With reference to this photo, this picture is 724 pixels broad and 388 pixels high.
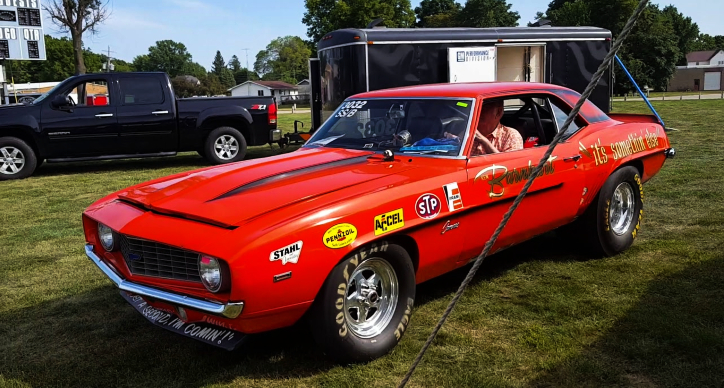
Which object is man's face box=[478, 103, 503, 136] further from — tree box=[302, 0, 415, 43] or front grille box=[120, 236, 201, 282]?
tree box=[302, 0, 415, 43]

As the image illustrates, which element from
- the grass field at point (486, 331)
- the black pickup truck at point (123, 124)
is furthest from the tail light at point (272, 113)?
the grass field at point (486, 331)

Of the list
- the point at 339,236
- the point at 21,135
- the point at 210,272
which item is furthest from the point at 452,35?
the point at 210,272

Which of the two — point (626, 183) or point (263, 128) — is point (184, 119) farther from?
point (626, 183)

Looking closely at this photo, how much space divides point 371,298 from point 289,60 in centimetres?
12253

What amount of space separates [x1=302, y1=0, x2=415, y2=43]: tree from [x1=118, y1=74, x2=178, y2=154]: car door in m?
44.4

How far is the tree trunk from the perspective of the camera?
91.1 feet

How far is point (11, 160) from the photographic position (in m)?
10.6

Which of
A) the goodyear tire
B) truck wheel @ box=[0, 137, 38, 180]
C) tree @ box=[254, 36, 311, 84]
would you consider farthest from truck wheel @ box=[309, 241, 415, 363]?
tree @ box=[254, 36, 311, 84]

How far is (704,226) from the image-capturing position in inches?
227

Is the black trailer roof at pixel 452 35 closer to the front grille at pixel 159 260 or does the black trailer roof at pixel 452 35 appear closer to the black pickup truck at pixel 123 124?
the black pickup truck at pixel 123 124

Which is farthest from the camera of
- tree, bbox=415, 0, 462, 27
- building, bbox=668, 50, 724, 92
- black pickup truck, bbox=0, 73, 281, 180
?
tree, bbox=415, 0, 462, 27

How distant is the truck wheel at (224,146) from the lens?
460 inches

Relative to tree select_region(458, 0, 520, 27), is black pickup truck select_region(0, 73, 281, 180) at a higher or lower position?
lower

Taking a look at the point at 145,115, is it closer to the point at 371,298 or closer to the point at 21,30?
the point at 371,298
